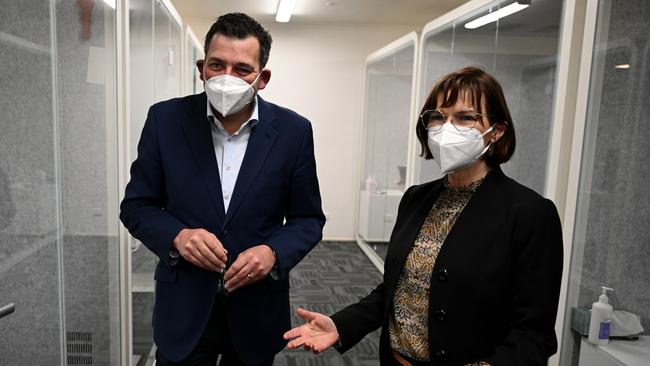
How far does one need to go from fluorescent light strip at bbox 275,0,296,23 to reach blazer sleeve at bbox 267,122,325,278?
10.6ft

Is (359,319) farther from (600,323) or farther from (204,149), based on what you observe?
(600,323)

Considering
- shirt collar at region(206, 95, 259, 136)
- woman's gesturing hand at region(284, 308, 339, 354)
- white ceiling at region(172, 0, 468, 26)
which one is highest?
white ceiling at region(172, 0, 468, 26)

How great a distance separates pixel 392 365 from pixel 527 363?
29 centimetres

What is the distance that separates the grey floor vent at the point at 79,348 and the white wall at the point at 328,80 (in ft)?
12.8

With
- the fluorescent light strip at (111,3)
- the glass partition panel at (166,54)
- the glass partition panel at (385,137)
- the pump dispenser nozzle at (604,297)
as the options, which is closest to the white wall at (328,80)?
the glass partition panel at (385,137)

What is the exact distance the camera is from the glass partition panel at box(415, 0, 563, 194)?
6.34ft

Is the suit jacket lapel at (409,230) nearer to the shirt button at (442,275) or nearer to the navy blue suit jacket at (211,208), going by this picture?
the shirt button at (442,275)

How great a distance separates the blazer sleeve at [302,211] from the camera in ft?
3.87

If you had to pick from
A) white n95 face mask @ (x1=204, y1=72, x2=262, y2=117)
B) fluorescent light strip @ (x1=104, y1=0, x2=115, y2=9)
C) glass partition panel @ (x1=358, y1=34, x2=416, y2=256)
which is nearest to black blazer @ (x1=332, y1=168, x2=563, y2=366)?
white n95 face mask @ (x1=204, y1=72, x2=262, y2=117)

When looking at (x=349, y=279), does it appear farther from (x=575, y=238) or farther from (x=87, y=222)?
(x=87, y=222)

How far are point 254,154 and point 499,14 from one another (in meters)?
1.68

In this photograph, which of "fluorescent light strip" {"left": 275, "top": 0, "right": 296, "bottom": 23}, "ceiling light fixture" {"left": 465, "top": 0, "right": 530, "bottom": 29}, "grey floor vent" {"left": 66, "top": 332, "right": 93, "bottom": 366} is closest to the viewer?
"grey floor vent" {"left": 66, "top": 332, "right": 93, "bottom": 366}

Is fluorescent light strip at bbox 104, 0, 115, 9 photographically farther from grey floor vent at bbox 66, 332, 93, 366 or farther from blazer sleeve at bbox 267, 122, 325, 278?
grey floor vent at bbox 66, 332, 93, 366

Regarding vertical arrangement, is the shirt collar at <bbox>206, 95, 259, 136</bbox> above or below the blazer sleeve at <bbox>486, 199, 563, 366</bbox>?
above
